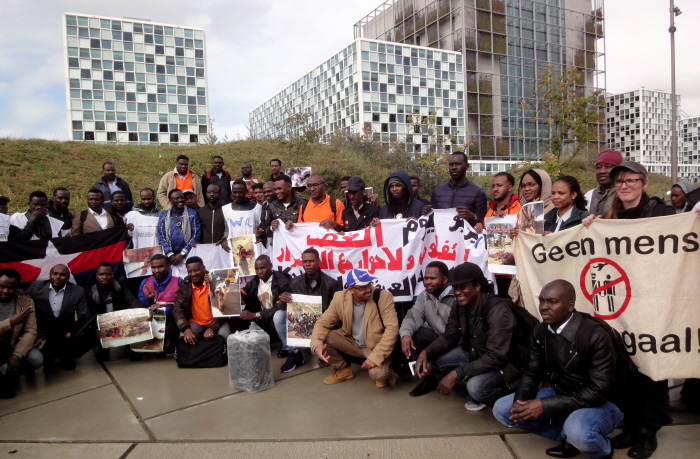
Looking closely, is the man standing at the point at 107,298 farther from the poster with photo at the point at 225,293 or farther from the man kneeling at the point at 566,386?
the man kneeling at the point at 566,386

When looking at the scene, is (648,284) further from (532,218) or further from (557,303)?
(532,218)

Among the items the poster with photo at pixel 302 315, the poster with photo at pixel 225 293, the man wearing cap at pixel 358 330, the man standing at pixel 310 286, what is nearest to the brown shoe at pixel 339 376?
the man wearing cap at pixel 358 330

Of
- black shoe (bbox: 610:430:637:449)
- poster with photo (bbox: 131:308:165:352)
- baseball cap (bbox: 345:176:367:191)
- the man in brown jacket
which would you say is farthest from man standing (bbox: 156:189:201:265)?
black shoe (bbox: 610:430:637:449)

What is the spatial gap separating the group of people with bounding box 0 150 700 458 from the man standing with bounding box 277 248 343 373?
2cm

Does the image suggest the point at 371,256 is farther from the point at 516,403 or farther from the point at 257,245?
the point at 516,403

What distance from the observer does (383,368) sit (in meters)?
4.84

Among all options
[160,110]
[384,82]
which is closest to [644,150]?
[384,82]

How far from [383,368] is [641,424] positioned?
7.23 feet

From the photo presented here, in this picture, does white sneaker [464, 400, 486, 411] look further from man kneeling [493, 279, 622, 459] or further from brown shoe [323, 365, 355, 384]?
brown shoe [323, 365, 355, 384]

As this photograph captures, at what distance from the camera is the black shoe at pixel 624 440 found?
3.56 metres

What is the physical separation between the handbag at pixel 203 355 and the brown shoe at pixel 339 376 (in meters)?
1.42

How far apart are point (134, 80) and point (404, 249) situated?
4419 centimetres

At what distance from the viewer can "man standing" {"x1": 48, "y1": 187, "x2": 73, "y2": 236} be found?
23.4 ft

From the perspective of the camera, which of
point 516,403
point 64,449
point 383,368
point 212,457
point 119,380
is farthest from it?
point 119,380
